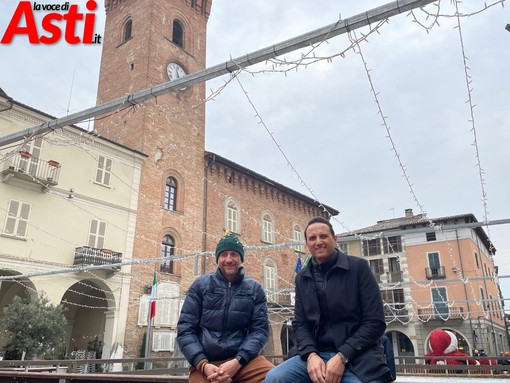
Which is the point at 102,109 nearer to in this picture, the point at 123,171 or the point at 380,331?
the point at 380,331

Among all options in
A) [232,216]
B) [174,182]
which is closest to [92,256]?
[174,182]

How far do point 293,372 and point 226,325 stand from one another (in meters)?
0.72

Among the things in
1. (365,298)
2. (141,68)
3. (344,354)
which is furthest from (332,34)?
(141,68)

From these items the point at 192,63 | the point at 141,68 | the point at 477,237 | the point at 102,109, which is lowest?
the point at 102,109

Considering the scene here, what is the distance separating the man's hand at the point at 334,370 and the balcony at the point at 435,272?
3084cm

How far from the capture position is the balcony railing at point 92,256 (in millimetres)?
16312

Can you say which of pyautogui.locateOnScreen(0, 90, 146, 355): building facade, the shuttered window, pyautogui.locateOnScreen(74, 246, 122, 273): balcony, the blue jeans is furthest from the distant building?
the blue jeans

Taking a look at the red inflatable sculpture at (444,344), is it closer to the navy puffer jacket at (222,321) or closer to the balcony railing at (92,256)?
the navy puffer jacket at (222,321)

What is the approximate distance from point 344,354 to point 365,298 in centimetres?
37

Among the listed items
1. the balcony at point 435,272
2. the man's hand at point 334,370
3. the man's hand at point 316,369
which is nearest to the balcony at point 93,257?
the man's hand at point 316,369

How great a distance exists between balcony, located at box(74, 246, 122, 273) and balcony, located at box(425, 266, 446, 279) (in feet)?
75.2

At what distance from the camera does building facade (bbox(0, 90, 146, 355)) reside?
15055 mm

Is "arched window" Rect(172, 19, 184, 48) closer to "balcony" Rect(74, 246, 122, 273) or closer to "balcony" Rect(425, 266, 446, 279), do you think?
"balcony" Rect(74, 246, 122, 273)

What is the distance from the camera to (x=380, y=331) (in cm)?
254
